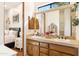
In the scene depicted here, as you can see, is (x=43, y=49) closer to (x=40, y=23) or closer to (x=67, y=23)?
(x=40, y=23)

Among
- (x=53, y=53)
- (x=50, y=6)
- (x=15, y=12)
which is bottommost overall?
(x=53, y=53)

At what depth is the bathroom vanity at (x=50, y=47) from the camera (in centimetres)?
195

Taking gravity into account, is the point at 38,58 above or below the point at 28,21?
below

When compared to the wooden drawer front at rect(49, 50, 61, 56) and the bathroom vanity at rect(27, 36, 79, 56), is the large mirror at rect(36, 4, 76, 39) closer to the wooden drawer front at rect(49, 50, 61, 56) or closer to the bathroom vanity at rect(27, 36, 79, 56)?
the bathroom vanity at rect(27, 36, 79, 56)

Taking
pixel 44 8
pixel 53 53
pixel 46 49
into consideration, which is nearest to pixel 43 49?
pixel 46 49

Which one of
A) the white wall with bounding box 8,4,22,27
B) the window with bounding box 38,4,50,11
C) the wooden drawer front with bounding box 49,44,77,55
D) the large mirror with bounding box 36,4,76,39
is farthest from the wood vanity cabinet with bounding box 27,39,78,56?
the window with bounding box 38,4,50,11

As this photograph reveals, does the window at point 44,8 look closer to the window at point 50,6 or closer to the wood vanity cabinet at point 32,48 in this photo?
the window at point 50,6

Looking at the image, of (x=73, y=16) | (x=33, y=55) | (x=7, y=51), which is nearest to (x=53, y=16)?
(x=73, y=16)

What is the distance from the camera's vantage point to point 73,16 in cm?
200

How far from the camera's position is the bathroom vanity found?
1945mm

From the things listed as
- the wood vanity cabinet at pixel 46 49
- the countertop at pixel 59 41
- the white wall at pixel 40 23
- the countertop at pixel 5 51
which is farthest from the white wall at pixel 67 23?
the countertop at pixel 5 51

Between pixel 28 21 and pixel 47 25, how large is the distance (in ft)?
1.05

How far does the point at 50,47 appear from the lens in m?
2.04

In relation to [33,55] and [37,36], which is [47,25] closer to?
[37,36]
